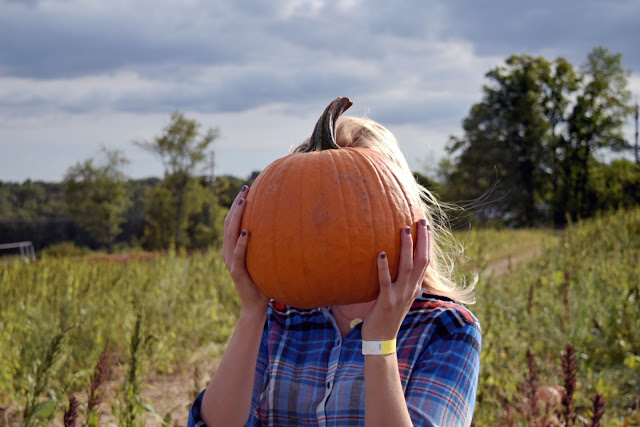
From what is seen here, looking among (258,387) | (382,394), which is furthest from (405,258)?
(258,387)

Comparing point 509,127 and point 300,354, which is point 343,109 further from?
point 509,127

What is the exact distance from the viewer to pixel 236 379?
5.21 ft

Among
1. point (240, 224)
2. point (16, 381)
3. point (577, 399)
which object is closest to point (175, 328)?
point (16, 381)

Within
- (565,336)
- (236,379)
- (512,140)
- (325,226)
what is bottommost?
(565,336)

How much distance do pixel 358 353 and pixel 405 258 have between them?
0.52 meters

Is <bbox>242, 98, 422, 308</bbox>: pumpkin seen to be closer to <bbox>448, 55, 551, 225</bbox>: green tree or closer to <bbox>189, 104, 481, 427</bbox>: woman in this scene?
<bbox>189, 104, 481, 427</bbox>: woman

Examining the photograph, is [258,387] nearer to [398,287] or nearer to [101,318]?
[398,287]

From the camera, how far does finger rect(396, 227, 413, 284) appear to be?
128 cm

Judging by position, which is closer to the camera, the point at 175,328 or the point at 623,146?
the point at 175,328

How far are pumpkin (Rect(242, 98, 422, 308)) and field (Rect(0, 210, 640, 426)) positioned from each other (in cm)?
81

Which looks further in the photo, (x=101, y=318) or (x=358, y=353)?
(x=101, y=318)

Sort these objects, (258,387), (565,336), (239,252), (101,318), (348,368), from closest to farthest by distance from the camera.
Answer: (239,252), (348,368), (258,387), (565,336), (101,318)

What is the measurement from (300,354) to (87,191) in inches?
1563

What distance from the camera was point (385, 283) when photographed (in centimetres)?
129
